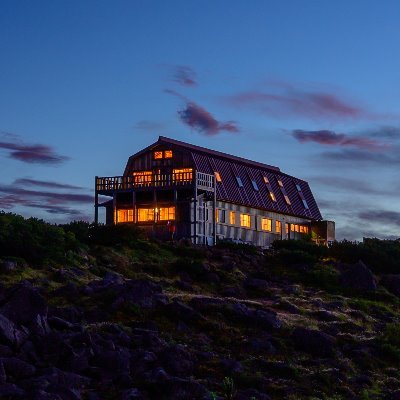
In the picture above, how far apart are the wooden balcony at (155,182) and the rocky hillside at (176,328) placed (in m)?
16.1

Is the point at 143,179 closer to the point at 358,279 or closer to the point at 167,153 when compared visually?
the point at 167,153

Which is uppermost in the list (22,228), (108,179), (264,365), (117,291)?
(108,179)

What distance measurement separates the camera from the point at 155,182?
5819 centimetres

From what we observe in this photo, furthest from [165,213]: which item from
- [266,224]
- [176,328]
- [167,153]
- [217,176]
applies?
[176,328]

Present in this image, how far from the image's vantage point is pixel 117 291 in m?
24.9

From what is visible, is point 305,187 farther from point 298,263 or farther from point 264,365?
point 264,365

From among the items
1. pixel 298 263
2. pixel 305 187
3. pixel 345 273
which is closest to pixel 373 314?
pixel 345 273

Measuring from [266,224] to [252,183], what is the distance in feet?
13.7

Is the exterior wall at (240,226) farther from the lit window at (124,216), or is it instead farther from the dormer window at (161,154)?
the lit window at (124,216)

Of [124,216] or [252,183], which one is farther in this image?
[252,183]

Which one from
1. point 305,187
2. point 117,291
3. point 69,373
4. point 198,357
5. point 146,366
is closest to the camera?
point 69,373

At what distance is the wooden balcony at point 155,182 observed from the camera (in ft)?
186

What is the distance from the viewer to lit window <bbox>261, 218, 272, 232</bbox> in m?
67.4

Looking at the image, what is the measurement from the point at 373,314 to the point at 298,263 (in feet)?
43.0
